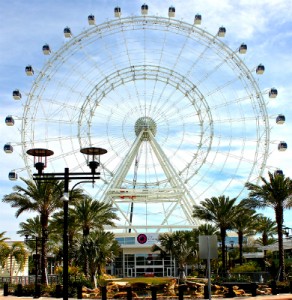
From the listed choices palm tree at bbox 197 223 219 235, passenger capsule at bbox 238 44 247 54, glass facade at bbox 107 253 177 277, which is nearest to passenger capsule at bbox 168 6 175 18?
passenger capsule at bbox 238 44 247 54

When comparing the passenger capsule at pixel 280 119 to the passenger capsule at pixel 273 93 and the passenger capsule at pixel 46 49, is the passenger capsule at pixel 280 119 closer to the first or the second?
the passenger capsule at pixel 273 93

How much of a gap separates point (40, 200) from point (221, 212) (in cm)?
1464

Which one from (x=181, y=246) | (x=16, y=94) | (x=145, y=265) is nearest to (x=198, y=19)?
(x=16, y=94)

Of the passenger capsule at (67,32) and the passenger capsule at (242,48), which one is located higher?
the passenger capsule at (67,32)

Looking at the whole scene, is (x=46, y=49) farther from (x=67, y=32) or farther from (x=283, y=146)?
(x=283, y=146)

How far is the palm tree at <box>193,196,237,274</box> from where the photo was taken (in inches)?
1665

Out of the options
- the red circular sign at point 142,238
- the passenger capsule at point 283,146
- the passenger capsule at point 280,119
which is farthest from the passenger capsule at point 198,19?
the red circular sign at point 142,238

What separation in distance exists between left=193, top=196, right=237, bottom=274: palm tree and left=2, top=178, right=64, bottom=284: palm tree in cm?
1304

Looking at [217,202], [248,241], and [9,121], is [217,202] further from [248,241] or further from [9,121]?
[248,241]

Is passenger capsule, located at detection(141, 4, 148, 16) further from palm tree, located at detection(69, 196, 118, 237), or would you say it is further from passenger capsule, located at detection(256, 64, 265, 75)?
palm tree, located at detection(69, 196, 118, 237)

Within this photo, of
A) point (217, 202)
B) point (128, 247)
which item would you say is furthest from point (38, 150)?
point (128, 247)

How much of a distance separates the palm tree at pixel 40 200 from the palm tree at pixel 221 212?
13043 millimetres

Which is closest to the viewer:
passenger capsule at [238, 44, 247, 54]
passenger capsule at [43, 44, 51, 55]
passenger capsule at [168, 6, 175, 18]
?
passenger capsule at [43, 44, 51, 55]

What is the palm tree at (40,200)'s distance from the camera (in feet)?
116
